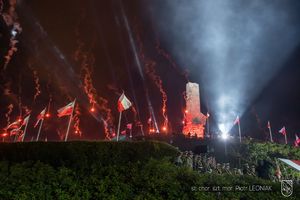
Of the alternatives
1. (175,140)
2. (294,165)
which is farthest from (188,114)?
(294,165)

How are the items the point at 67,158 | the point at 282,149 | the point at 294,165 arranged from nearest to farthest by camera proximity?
the point at 67,158, the point at 294,165, the point at 282,149

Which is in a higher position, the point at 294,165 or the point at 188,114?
the point at 188,114

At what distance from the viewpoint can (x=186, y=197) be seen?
8.23 m

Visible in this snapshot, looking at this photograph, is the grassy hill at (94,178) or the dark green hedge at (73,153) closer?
the grassy hill at (94,178)

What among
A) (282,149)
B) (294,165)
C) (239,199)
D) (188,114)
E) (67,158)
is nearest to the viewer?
(239,199)

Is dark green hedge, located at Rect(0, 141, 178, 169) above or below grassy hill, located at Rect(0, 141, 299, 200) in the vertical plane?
above

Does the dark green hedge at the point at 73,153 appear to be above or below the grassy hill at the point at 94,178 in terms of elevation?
above

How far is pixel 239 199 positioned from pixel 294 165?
1969 cm

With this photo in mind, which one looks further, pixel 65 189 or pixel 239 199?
pixel 239 199

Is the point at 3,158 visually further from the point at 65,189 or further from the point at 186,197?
the point at 186,197

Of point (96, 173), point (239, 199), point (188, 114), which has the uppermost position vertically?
point (188, 114)

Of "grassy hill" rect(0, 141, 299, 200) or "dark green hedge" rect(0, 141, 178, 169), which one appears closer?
"grassy hill" rect(0, 141, 299, 200)

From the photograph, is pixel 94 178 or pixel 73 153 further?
pixel 73 153

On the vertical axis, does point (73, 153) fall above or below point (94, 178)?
above
